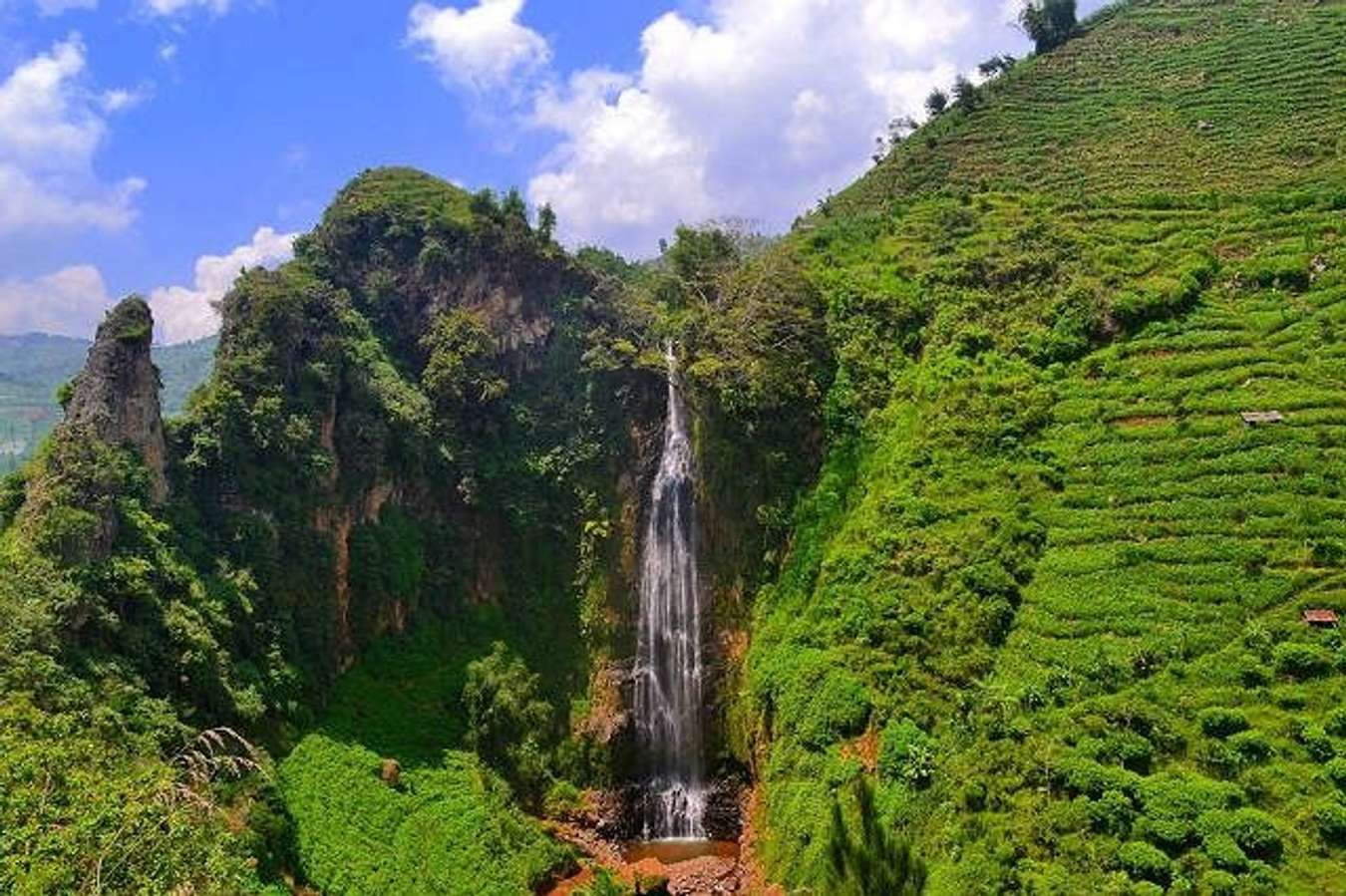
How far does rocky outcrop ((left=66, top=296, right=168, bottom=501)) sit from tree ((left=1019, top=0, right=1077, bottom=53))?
55.2 meters

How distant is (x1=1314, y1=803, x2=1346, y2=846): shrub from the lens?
72.9 feet

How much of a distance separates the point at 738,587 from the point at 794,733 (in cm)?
823

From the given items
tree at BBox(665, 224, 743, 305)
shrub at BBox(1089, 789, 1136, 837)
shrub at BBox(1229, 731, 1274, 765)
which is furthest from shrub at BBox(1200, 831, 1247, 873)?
tree at BBox(665, 224, 743, 305)

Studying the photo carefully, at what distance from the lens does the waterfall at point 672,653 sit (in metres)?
36.2

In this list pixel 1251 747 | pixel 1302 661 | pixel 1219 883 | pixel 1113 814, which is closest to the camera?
pixel 1219 883

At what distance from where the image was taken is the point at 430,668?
123 ft

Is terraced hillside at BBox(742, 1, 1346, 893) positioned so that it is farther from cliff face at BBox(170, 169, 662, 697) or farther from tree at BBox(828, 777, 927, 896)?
cliff face at BBox(170, 169, 662, 697)

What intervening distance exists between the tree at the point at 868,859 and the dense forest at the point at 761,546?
16cm

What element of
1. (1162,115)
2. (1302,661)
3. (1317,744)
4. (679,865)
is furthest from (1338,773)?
(1162,115)

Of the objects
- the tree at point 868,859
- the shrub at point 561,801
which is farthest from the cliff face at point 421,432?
the tree at point 868,859

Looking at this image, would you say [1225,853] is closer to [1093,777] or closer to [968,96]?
[1093,777]

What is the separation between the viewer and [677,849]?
3416 centimetres

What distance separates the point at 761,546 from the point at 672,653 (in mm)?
5052

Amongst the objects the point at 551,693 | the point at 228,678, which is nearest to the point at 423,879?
the point at 228,678
